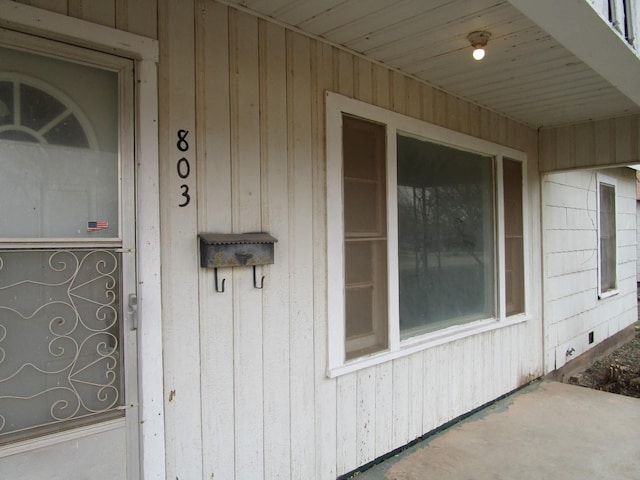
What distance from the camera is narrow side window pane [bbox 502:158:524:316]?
147 inches

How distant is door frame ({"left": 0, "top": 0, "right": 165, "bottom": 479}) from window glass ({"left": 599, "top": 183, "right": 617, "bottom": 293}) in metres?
5.73

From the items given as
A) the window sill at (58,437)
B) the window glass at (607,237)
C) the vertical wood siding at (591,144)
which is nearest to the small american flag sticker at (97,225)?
the window sill at (58,437)

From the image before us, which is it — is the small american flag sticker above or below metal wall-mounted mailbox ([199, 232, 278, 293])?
above

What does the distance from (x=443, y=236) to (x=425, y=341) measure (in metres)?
0.78

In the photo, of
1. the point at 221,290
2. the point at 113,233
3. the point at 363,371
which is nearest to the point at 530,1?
the point at 221,290

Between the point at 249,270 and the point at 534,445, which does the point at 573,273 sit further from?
the point at 249,270

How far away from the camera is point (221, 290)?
6.02ft

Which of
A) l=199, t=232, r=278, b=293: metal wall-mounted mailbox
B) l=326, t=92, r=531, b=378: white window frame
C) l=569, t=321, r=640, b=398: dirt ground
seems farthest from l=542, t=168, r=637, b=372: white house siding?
l=199, t=232, r=278, b=293: metal wall-mounted mailbox

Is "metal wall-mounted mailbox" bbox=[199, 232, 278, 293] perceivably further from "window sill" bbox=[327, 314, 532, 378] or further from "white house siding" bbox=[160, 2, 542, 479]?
"window sill" bbox=[327, 314, 532, 378]

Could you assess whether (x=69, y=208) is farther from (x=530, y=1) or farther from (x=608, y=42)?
(x=608, y=42)

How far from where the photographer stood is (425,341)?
283 centimetres

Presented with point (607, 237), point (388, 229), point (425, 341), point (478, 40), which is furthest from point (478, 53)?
point (607, 237)

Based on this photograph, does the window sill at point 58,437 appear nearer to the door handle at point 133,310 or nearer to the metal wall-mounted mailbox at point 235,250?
the door handle at point 133,310

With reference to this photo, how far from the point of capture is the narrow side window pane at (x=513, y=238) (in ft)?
12.3
